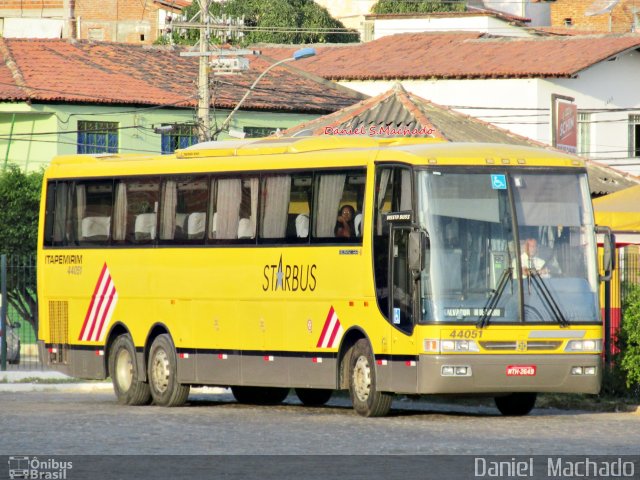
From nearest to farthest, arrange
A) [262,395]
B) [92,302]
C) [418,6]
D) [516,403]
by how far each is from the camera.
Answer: [516,403] → [262,395] → [92,302] → [418,6]

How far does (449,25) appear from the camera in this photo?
70938mm

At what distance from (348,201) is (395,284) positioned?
146 centimetres

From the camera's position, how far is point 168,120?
53.0 meters

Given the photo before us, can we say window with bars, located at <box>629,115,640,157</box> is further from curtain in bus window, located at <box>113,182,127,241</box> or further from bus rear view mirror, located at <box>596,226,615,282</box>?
bus rear view mirror, located at <box>596,226,615,282</box>

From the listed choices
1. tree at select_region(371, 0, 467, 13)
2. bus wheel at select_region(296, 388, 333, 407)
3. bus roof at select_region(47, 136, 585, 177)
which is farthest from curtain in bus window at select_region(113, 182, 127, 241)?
tree at select_region(371, 0, 467, 13)

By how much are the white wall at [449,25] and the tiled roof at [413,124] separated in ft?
95.4

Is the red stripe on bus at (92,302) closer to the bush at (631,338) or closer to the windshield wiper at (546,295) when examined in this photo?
the windshield wiper at (546,295)

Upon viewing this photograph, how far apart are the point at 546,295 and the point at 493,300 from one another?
712 millimetres

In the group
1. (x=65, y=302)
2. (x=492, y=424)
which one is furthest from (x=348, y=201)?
(x=65, y=302)

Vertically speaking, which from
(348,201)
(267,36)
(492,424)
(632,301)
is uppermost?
(267,36)

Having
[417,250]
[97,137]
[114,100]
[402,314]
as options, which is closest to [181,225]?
[402,314]

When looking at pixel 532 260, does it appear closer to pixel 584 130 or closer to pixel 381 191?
pixel 381 191
